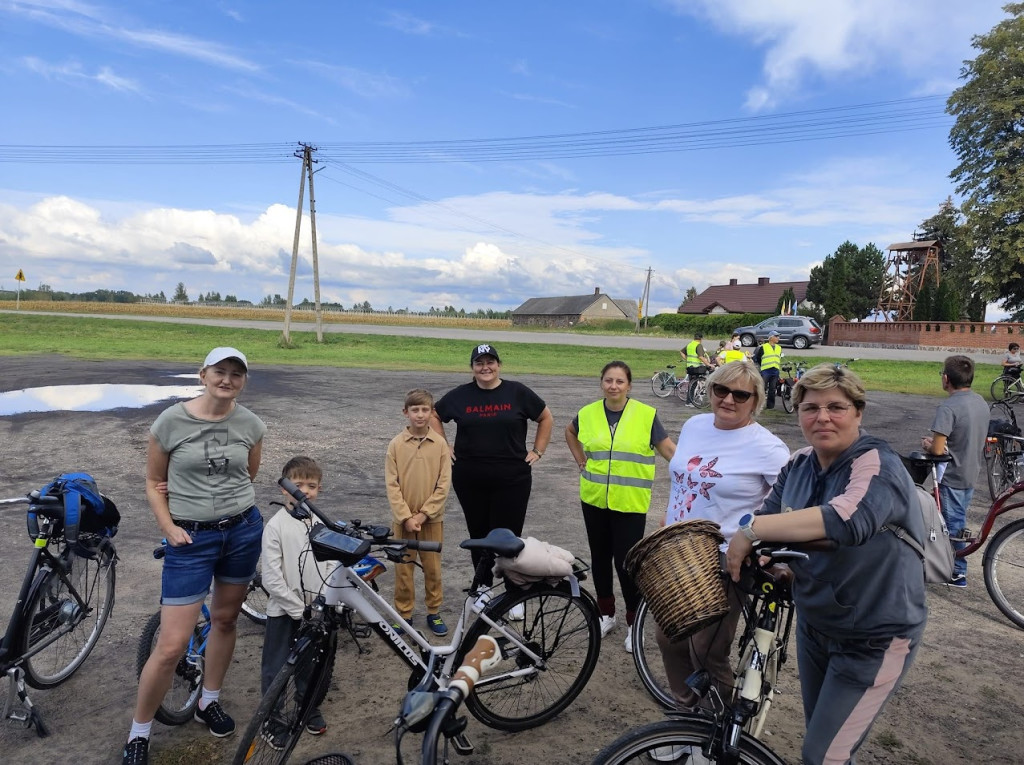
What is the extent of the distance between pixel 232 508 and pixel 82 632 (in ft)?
5.28

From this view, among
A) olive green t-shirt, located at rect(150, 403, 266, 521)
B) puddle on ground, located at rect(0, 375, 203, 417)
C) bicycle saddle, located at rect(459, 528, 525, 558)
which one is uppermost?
olive green t-shirt, located at rect(150, 403, 266, 521)

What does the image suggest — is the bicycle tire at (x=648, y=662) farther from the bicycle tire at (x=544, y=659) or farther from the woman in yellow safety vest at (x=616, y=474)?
the bicycle tire at (x=544, y=659)

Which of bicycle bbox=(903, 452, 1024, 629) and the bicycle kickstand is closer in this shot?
the bicycle kickstand

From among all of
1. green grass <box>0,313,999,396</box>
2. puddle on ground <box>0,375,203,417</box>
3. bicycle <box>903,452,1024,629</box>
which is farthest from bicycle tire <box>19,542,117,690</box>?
green grass <box>0,313,999,396</box>

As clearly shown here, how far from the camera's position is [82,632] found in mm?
4004

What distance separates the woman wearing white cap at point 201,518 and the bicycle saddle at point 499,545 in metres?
1.11

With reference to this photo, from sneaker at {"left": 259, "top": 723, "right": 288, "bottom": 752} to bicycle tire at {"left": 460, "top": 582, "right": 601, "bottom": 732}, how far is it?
0.93 metres

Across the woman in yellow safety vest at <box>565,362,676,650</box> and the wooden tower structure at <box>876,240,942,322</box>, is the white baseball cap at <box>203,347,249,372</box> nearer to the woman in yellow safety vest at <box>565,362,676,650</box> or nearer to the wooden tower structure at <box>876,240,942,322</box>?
the woman in yellow safety vest at <box>565,362,676,650</box>

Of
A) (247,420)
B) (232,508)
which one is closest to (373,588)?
(232,508)

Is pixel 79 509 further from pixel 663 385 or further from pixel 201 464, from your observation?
pixel 663 385

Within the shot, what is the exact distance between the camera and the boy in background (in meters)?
4.57

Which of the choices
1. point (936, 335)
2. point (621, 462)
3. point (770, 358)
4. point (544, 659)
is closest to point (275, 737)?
point (544, 659)

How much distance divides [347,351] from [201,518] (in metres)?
30.8

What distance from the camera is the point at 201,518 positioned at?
3199 mm
